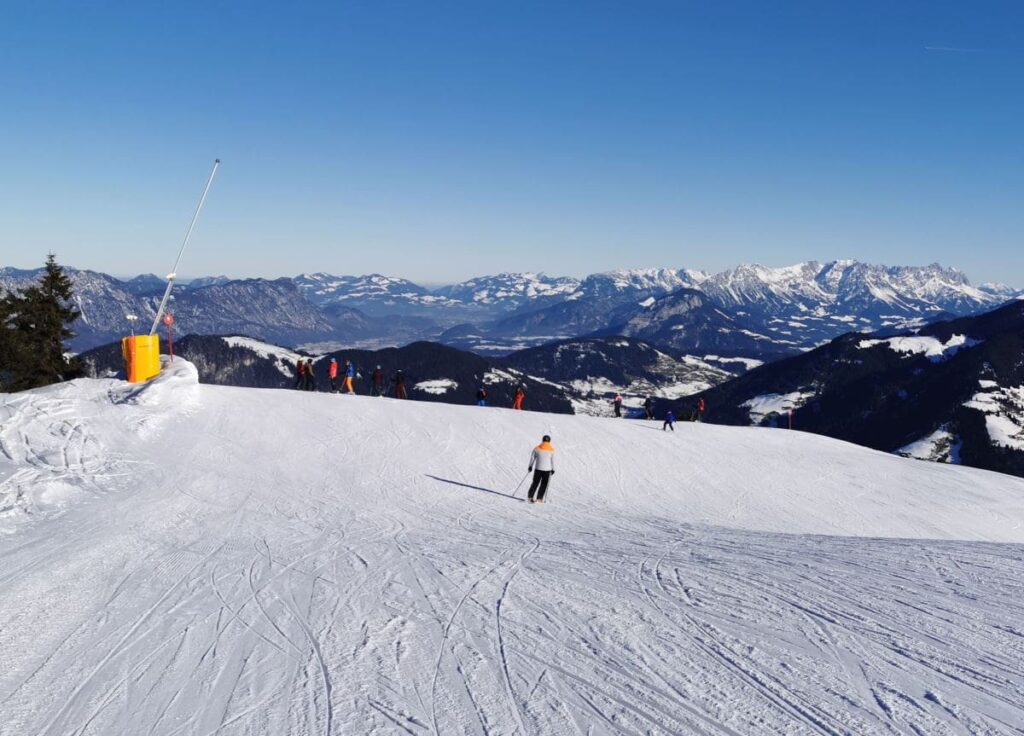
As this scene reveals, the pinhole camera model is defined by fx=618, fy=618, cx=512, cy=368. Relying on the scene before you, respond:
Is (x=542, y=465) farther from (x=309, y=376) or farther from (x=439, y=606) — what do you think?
(x=309, y=376)

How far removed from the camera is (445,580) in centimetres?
1029

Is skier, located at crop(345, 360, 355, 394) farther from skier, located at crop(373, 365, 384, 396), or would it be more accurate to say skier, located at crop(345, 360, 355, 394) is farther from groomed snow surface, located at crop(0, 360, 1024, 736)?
groomed snow surface, located at crop(0, 360, 1024, 736)

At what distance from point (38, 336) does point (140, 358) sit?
21610 millimetres

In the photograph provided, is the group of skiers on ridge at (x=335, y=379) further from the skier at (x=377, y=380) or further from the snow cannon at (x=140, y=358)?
the snow cannon at (x=140, y=358)

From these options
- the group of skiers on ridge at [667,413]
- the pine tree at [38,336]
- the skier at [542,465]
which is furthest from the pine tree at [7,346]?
the group of skiers on ridge at [667,413]

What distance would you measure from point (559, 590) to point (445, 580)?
6.40 feet

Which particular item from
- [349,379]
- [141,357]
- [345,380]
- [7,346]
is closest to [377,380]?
[349,379]

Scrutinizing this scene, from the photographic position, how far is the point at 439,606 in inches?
356

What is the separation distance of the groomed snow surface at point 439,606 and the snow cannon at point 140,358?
4.53 metres

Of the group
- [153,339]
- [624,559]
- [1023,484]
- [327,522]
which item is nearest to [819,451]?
[1023,484]

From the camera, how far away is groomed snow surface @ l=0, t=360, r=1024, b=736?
6.32 meters

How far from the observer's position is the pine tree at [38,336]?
3922cm

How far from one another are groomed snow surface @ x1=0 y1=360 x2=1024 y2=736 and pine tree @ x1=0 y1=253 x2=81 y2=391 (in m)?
22.6

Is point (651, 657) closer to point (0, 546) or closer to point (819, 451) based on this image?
point (0, 546)
